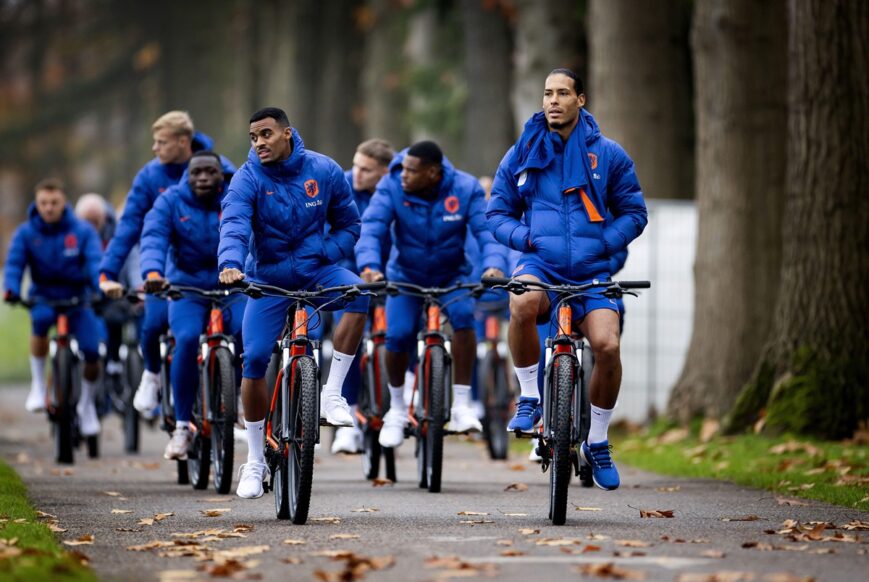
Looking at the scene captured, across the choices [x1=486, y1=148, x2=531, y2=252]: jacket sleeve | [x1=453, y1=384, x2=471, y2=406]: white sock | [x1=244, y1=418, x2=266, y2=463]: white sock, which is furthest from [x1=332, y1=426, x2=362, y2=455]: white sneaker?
[x1=486, y1=148, x2=531, y2=252]: jacket sleeve

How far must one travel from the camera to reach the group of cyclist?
1030cm

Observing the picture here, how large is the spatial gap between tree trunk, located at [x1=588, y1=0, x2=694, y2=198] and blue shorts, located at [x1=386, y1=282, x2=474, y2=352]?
6815 millimetres

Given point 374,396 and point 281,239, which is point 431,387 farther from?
point 281,239

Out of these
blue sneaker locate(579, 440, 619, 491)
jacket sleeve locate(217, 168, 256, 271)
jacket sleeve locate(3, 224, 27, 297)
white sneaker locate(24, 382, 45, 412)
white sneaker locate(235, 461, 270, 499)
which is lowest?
white sneaker locate(235, 461, 270, 499)

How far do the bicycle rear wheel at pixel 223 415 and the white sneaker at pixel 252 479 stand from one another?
1596mm

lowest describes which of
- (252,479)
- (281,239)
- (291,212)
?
(252,479)

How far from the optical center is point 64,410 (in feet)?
53.4

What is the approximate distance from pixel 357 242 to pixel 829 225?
422 cm

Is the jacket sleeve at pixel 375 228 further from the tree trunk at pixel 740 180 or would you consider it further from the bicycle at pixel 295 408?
the tree trunk at pixel 740 180

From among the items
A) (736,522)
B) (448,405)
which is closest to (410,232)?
(448,405)

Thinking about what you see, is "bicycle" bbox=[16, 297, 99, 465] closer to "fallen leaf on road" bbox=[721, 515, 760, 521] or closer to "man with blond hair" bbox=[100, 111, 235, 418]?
"man with blond hair" bbox=[100, 111, 235, 418]

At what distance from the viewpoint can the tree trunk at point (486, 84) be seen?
25094 mm

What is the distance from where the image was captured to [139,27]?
45500 mm

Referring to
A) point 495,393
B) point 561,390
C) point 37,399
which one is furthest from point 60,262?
point 561,390
